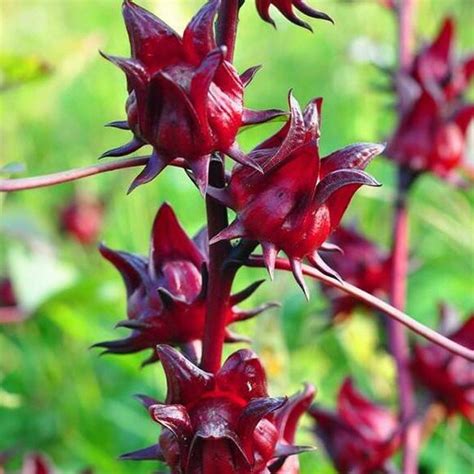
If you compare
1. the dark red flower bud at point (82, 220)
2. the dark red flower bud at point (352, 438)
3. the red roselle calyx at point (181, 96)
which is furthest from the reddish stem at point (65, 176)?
the dark red flower bud at point (82, 220)

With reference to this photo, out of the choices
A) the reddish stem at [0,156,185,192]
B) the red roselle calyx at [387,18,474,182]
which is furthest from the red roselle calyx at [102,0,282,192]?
the red roselle calyx at [387,18,474,182]

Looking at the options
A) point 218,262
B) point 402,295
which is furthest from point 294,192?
point 402,295

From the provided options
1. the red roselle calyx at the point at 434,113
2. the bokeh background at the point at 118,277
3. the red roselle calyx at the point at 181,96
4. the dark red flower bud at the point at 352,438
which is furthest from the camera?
the bokeh background at the point at 118,277

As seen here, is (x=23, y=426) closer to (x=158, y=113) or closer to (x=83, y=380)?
(x=83, y=380)

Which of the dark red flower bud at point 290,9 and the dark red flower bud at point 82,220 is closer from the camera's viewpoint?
the dark red flower bud at point 290,9

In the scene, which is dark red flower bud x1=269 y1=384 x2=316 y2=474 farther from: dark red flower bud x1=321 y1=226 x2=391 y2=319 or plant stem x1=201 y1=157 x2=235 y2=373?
dark red flower bud x1=321 y1=226 x2=391 y2=319

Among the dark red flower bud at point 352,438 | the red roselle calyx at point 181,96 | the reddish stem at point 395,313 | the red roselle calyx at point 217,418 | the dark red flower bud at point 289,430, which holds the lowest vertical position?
the dark red flower bud at point 352,438

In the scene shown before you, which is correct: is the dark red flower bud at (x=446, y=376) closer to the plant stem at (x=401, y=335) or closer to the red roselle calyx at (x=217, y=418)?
the plant stem at (x=401, y=335)
